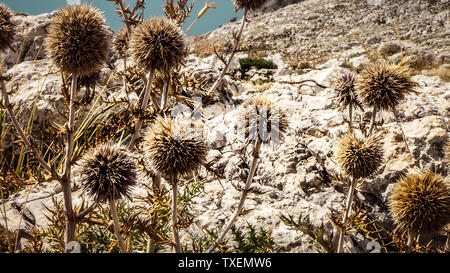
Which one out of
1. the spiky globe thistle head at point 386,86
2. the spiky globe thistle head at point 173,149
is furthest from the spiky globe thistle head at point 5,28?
the spiky globe thistle head at point 386,86

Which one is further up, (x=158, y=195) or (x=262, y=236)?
(x=158, y=195)

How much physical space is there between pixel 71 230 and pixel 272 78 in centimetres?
689

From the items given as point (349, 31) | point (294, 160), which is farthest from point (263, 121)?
point (349, 31)

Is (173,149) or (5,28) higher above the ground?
(5,28)

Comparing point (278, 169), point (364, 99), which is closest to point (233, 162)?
point (278, 169)

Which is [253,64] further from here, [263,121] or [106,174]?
[106,174]

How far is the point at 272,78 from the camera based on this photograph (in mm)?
7973

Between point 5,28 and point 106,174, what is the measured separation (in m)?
1.35

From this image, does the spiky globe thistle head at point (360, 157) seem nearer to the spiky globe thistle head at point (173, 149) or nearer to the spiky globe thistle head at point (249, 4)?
the spiky globe thistle head at point (173, 149)

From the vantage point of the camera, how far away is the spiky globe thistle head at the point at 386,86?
8.15 feet

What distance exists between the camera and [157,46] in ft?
7.09

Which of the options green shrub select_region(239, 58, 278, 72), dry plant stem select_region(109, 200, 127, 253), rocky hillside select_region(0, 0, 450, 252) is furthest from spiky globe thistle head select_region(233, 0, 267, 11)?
green shrub select_region(239, 58, 278, 72)

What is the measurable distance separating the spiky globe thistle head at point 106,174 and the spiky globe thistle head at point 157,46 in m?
0.74

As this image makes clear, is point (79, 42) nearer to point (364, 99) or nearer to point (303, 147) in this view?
point (364, 99)
